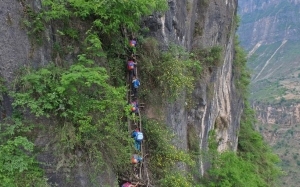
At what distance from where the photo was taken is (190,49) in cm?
1027

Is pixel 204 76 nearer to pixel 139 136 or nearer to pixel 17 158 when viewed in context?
pixel 139 136

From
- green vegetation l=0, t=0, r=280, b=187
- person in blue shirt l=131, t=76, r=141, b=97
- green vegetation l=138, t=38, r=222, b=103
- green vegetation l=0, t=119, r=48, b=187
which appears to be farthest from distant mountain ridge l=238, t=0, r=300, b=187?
green vegetation l=0, t=119, r=48, b=187

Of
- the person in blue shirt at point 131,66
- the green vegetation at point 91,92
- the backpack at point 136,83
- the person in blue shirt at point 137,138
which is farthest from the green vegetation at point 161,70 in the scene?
the person in blue shirt at point 137,138

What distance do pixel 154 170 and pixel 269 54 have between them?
163m

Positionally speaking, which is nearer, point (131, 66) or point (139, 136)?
point (139, 136)

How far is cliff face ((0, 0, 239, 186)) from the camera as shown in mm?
5137

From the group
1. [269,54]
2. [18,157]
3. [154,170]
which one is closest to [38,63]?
[18,157]

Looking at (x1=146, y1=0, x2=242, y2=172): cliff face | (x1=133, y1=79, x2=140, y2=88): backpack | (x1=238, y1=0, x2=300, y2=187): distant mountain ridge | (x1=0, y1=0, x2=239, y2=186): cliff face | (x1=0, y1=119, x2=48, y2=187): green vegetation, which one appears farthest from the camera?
(x1=238, y1=0, x2=300, y2=187): distant mountain ridge

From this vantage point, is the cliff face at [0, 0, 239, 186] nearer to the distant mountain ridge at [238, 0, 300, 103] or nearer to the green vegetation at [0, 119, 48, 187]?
the green vegetation at [0, 119, 48, 187]

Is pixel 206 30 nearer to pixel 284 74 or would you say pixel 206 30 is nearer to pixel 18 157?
pixel 18 157

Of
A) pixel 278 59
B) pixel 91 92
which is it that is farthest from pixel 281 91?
pixel 91 92

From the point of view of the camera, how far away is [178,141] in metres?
7.98

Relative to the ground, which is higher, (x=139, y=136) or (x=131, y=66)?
(x=131, y=66)

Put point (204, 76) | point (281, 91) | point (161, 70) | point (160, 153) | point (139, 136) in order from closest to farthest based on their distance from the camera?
point (139, 136) → point (160, 153) → point (161, 70) → point (204, 76) → point (281, 91)
